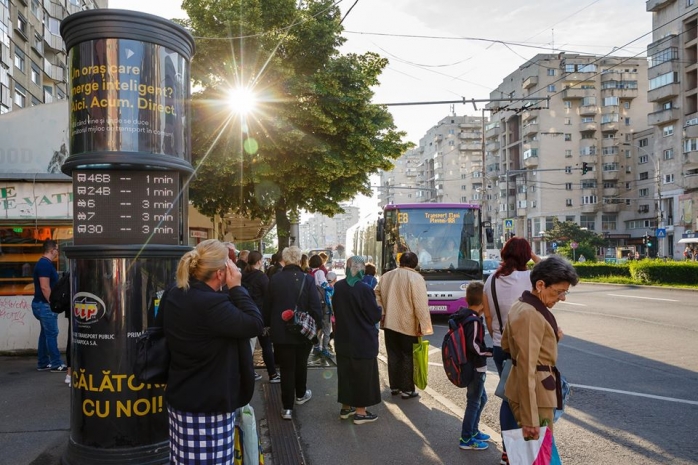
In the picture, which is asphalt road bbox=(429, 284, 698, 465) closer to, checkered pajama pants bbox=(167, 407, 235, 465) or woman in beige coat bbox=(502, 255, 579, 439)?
woman in beige coat bbox=(502, 255, 579, 439)

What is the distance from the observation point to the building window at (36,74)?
119 feet

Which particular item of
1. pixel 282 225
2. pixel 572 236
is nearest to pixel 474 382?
pixel 282 225

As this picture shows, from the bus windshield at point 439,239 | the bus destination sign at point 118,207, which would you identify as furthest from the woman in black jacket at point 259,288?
the bus windshield at point 439,239

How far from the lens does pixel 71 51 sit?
16.7ft

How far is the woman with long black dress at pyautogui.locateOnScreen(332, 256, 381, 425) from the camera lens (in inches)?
253

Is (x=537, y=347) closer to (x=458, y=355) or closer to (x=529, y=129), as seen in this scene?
(x=458, y=355)

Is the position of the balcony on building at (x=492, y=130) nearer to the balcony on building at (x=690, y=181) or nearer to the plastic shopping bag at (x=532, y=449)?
the balcony on building at (x=690, y=181)

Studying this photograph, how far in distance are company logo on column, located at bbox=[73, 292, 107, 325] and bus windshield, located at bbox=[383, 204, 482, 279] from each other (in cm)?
1151

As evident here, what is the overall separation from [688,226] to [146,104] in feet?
200

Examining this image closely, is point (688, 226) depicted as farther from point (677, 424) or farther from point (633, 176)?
point (677, 424)

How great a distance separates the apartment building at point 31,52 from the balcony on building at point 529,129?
182 feet

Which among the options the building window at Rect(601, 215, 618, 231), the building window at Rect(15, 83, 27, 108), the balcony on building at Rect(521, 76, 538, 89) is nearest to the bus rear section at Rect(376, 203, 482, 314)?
the building window at Rect(15, 83, 27, 108)

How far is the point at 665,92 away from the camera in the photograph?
190 feet

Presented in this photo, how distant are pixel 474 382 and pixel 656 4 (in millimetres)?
63384
